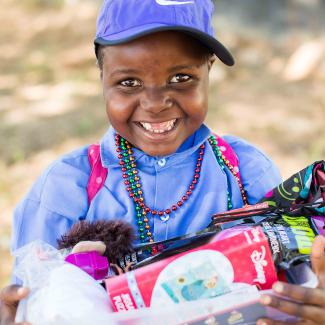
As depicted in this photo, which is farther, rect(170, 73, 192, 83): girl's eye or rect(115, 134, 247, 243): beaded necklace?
rect(115, 134, 247, 243): beaded necklace

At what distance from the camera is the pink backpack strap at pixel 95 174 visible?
1.61 meters

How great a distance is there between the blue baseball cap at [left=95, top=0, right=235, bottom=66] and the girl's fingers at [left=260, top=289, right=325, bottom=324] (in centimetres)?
66

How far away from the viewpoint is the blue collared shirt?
157cm

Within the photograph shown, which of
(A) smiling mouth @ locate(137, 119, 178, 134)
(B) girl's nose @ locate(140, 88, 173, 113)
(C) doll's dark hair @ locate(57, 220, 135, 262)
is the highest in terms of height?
(B) girl's nose @ locate(140, 88, 173, 113)

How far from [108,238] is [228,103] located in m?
3.14

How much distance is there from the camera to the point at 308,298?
3.84 feet

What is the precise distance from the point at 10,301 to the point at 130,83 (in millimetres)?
602

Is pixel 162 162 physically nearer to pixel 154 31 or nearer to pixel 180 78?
pixel 180 78

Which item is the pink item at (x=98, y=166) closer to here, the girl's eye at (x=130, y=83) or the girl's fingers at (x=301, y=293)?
the girl's eye at (x=130, y=83)

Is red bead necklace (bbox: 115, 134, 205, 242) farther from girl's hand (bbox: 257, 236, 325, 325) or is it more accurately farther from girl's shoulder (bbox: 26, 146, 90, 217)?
girl's hand (bbox: 257, 236, 325, 325)

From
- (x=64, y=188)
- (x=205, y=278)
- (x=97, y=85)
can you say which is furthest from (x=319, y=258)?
(x=97, y=85)

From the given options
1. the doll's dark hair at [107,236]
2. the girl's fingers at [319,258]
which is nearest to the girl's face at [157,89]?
the doll's dark hair at [107,236]

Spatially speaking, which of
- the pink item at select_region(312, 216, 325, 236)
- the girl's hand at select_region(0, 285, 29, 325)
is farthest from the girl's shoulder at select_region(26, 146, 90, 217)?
the pink item at select_region(312, 216, 325, 236)

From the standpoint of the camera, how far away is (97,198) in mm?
1596
